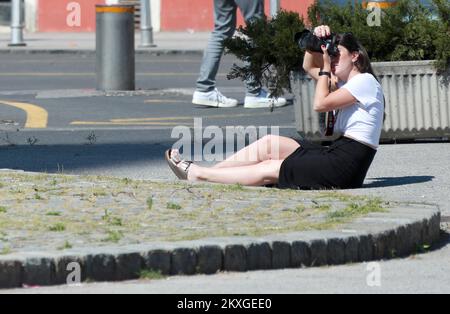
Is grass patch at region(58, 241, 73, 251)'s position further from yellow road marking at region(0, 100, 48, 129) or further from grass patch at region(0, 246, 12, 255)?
yellow road marking at region(0, 100, 48, 129)

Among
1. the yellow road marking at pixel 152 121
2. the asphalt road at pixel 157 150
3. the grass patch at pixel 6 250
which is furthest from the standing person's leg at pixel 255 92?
the grass patch at pixel 6 250

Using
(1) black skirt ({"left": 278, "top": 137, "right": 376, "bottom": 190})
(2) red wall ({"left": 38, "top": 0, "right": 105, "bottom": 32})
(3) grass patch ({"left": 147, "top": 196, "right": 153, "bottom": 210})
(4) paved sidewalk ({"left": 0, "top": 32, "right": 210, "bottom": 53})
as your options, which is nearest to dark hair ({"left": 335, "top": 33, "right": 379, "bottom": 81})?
(1) black skirt ({"left": 278, "top": 137, "right": 376, "bottom": 190})

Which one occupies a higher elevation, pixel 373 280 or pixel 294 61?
pixel 294 61

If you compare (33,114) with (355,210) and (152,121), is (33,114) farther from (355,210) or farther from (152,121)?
(355,210)

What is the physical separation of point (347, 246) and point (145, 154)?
4162 millimetres

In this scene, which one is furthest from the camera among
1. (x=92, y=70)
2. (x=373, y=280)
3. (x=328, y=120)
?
(x=92, y=70)

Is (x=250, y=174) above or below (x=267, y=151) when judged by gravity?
below

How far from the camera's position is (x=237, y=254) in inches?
251

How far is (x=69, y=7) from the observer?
30.2m

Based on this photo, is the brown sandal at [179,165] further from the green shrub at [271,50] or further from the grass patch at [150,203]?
the green shrub at [271,50]

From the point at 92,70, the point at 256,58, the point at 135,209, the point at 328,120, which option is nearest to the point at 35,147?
the point at 256,58

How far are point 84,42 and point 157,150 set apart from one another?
16.6 meters

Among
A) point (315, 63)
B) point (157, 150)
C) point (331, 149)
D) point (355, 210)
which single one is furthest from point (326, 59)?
point (157, 150)

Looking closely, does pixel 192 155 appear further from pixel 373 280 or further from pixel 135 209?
pixel 373 280
